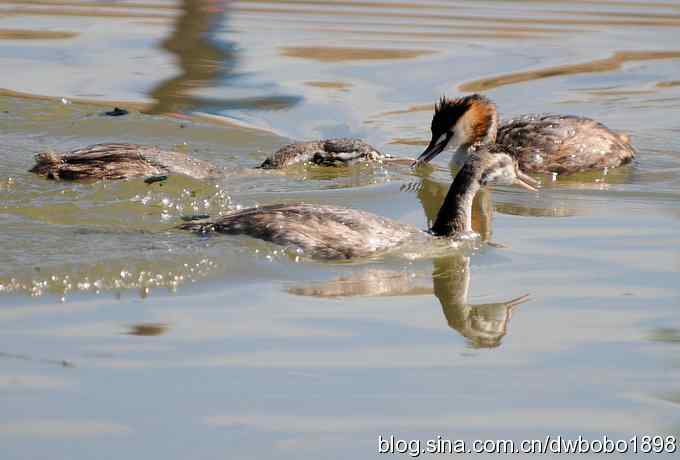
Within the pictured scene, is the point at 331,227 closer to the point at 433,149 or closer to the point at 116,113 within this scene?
the point at 433,149

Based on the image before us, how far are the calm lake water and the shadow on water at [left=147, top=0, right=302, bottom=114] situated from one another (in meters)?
0.06

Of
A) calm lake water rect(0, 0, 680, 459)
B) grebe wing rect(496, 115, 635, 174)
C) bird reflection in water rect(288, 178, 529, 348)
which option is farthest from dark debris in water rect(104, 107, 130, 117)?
bird reflection in water rect(288, 178, 529, 348)

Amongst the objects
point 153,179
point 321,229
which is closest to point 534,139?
point 153,179

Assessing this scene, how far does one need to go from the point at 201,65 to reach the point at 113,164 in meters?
5.94

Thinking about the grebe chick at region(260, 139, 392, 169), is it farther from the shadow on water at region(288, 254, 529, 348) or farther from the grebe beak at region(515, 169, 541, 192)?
the shadow on water at region(288, 254, 529, 348)

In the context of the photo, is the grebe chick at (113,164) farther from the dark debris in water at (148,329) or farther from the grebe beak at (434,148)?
the dark debris in water at (148,329)

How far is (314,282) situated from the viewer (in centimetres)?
852

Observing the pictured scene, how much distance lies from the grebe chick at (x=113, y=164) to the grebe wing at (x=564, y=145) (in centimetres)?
305

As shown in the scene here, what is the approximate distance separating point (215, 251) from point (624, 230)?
320cm

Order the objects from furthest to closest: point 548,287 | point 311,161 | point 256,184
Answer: point 311,161 < point 256,184 < point 548,287

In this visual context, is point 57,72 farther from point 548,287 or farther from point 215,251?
point 548,287

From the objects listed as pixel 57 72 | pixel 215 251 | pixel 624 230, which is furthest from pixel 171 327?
pixel 57 72

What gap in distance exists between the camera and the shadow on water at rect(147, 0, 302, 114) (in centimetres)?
1498

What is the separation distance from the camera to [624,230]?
1010 cm
